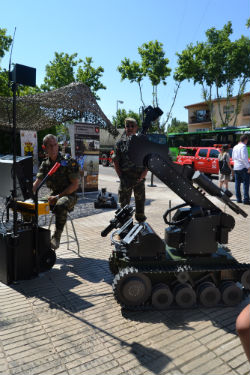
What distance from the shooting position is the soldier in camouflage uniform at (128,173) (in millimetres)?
5398

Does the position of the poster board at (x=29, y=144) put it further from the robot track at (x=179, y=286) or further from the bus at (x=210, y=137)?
the robot track at (x=179, y=286)

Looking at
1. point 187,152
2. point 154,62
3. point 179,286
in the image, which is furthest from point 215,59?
point 179,286

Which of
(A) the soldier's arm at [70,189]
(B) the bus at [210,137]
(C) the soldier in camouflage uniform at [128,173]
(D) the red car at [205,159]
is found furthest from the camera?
(B) the bus at [210,137]

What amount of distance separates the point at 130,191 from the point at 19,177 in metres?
2.14

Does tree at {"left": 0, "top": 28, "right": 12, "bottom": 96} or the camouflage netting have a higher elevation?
tree at {"left": 0, "top": 28, "right": 12, "bottom": 96}

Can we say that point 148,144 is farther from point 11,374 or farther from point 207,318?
point 11,374

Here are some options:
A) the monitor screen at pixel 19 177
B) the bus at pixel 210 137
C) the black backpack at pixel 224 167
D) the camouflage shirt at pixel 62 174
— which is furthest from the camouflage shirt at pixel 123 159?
the bus at pixel 210 137

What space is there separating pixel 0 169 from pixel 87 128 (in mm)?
7516

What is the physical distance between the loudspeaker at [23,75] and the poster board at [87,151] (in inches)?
292

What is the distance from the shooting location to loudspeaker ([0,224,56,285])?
3.88 m

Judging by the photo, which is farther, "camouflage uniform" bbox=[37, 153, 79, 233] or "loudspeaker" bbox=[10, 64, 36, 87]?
"camouflage uniform" bbox=[37, 153, 79, 233]

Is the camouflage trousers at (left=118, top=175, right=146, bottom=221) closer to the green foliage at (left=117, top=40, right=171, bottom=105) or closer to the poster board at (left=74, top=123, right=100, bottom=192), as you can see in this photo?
the poster board at (left=74, top=123, right=100, bottom=192)

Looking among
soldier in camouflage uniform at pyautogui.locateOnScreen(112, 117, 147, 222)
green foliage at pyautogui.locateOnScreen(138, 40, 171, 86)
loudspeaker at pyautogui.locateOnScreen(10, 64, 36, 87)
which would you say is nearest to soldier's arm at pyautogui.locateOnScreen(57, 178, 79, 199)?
soldier in camouflage uniform at pyautogui.locateOnScreen(112, 117, 147, 222)

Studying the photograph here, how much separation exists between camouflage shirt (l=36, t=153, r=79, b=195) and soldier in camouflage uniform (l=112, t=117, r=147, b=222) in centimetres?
A: 89
